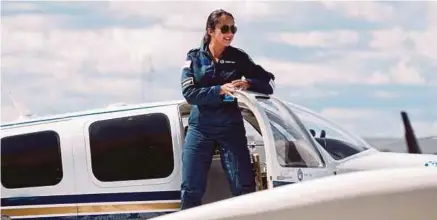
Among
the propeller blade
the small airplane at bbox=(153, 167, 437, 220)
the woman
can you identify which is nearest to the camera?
the small airplane at bbox=(153, 167, 437, 220)

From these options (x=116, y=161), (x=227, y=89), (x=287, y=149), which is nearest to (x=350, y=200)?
(x=227, y=89)

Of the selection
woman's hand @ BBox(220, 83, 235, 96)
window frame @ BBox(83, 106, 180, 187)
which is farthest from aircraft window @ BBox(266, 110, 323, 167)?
window frame @ BBox(83, 106, 180, 187)

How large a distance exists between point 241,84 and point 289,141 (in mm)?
812

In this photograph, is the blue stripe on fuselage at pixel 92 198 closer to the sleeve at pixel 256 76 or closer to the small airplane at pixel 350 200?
the sleeve at pixel 256 76

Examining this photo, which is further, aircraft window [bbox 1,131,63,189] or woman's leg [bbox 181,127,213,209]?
aircraft window [bbox 1,131,63,189]

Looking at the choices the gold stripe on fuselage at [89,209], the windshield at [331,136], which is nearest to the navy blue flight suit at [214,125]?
Answer: the gold stripe on fuselage at [89,209]

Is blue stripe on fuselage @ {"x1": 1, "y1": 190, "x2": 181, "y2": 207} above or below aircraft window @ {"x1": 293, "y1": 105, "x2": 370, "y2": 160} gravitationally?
below

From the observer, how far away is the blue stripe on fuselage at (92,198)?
6.92 metres

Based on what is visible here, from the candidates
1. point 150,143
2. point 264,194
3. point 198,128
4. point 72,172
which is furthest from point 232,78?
point 264,194

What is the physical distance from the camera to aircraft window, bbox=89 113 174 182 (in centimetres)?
700

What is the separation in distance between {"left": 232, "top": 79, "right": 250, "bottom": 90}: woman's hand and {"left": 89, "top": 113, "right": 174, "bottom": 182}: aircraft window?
0.87 metres

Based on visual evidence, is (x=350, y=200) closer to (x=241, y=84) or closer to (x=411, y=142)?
(x=241, y=84)

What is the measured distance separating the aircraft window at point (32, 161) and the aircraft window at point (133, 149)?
328 mm

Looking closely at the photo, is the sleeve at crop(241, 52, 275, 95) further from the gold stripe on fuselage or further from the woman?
the gold stripe on fuselage
